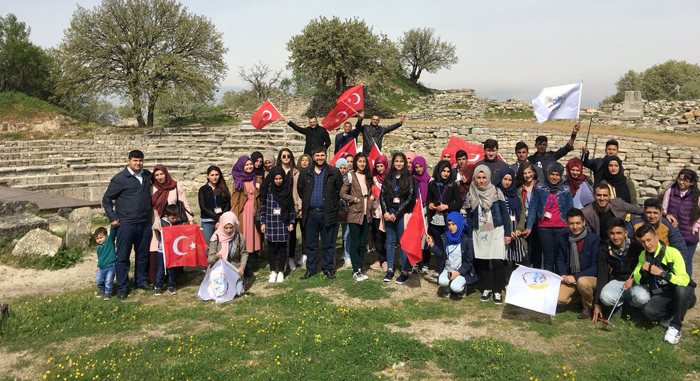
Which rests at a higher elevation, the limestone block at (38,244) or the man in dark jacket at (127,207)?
the man in dark jacket at (127,207)

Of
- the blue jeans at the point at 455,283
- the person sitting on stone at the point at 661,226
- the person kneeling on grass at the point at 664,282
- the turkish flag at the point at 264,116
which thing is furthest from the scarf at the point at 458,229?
the turkish flag at the point at 264,116

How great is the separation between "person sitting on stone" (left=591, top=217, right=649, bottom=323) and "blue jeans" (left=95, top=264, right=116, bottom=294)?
263 inches

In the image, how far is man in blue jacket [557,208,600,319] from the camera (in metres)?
5.68

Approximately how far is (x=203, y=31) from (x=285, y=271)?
25.5 meters

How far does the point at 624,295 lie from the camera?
552 cm

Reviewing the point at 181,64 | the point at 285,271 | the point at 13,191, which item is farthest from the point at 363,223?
the point at 181,64

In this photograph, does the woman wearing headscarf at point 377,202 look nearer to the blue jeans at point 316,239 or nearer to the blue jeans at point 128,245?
the blue jeans at point 316,239

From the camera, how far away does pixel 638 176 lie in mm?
13547

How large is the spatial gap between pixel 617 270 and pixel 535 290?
3.40 ft

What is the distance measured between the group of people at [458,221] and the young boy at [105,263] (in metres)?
0.02

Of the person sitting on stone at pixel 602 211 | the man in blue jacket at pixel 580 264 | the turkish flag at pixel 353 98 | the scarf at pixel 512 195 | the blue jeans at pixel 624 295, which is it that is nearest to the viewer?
the blue jeans at pixel 624 295

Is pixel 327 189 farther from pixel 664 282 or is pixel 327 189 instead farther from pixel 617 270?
pixel 664 282

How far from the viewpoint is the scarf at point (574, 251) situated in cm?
575

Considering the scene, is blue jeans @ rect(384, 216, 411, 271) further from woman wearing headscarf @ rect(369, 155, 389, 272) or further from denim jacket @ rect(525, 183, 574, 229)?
denim jacket @ rect(525, 183, 574, 229)
